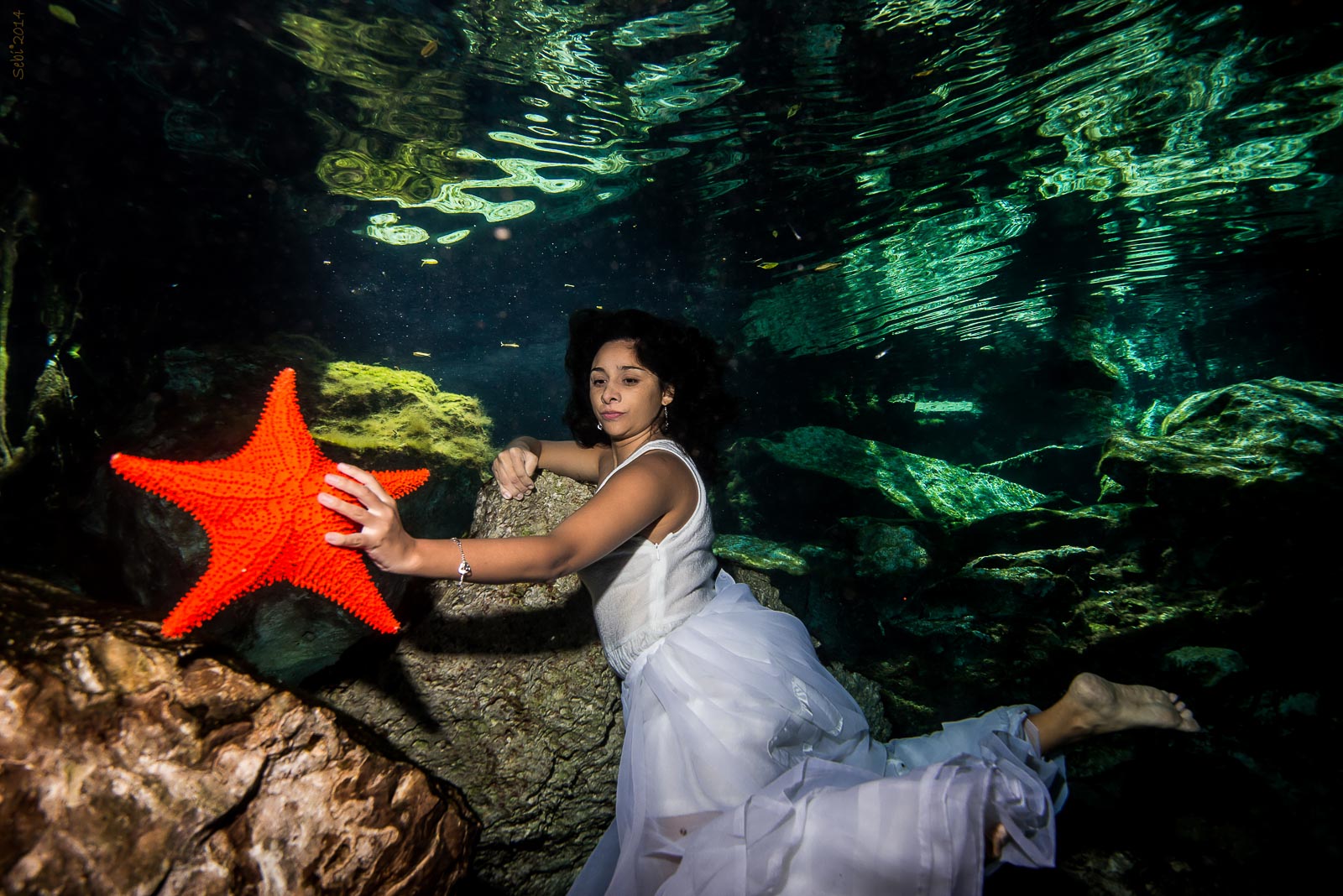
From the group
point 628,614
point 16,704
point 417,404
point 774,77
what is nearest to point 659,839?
point 628,614

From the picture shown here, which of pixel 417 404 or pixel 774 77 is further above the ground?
pixel 774 77

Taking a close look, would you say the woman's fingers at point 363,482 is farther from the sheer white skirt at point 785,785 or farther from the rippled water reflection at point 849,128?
the rippled water reflection at point 849,128

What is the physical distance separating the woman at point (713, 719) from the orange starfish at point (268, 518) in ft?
0.27

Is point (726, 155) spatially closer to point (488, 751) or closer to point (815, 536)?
point (815, 536)

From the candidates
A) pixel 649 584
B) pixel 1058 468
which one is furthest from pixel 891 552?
pixel 1058 468

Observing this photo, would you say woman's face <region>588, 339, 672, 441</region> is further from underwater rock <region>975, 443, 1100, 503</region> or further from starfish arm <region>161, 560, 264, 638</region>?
underwater rock <region>975, 443, 1100, 503</region>

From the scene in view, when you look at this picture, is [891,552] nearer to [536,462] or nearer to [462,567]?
[536,462]

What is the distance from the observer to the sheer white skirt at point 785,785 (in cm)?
178

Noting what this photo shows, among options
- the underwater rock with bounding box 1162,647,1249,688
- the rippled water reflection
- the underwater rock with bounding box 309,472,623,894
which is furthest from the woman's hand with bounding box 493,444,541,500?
the underwater rock with bounding box 1162,647,1249,688

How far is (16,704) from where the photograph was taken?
1.54 m

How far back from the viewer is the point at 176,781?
1.73 m

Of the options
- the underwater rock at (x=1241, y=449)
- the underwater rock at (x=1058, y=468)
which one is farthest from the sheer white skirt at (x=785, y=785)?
the underwater rock at (x=1058, y=468)

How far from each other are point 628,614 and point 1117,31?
360 inches

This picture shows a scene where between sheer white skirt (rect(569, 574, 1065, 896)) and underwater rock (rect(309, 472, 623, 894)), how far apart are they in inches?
38.5
